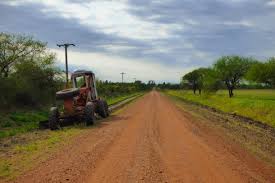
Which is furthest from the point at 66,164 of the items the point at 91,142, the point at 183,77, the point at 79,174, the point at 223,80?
the point at 183,77

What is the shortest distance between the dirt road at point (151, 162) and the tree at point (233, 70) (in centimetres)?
6012

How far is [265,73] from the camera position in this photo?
58.1 meters

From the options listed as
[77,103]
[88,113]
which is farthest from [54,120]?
[77,103]

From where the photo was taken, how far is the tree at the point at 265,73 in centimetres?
5746

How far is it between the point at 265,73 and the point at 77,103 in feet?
134

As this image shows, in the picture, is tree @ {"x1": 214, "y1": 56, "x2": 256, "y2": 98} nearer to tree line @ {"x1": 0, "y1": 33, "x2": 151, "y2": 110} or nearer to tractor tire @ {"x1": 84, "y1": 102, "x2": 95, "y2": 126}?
tree line @ {"x1": 0, "y1": 33, "x2": 151, "y2": 110}

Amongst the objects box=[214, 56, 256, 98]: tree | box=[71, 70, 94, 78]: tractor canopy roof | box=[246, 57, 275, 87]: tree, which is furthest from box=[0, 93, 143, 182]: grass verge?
box=[214, 56, 256, 98]: tree

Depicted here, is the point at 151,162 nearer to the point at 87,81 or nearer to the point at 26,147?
the point at 26,147

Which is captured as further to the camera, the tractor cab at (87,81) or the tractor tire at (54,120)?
the tractor cab at (87,81)

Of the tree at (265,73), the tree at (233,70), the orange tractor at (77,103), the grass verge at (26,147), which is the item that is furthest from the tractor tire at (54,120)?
the tree at (233,70)

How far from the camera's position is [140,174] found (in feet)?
31.6

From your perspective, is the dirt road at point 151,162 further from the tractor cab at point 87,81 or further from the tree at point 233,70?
the tree at point 233,70

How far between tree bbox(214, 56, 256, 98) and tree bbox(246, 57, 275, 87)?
47.8 feet

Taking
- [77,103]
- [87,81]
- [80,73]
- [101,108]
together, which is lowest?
[101,108]
